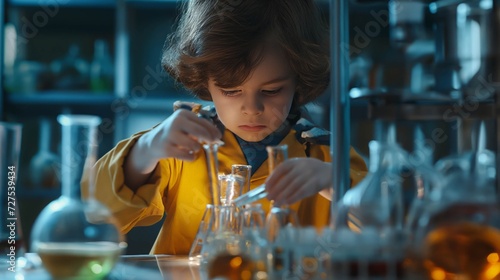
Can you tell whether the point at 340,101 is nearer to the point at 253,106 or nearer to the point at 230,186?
the point at 230,186

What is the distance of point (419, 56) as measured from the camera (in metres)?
0.96

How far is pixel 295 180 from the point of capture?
0.99 metres

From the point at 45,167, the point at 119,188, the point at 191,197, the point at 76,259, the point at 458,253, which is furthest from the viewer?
the point at 45,167

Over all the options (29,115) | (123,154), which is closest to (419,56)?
(123,154)

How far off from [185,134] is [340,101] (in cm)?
30

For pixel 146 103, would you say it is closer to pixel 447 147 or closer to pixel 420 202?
pixel 447 147

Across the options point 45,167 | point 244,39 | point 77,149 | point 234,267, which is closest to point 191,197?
point 244,39

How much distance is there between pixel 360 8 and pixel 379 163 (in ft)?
7.76

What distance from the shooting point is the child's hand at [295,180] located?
95 cm

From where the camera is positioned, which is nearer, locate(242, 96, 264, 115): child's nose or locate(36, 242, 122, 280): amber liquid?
locate(36, 242, 122, 280): amber liquid

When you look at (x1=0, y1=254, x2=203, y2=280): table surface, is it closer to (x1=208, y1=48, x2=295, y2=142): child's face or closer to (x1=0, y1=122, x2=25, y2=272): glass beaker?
(x1=0, y1=122, x2=25, y2=272): glass beaker

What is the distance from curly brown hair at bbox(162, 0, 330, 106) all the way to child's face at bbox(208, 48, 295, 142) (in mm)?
18

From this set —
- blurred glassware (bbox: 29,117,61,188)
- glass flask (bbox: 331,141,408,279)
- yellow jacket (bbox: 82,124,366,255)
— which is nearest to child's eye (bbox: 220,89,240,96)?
yellow jacket (bbox: 82,124,366,255)

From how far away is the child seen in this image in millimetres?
1298
